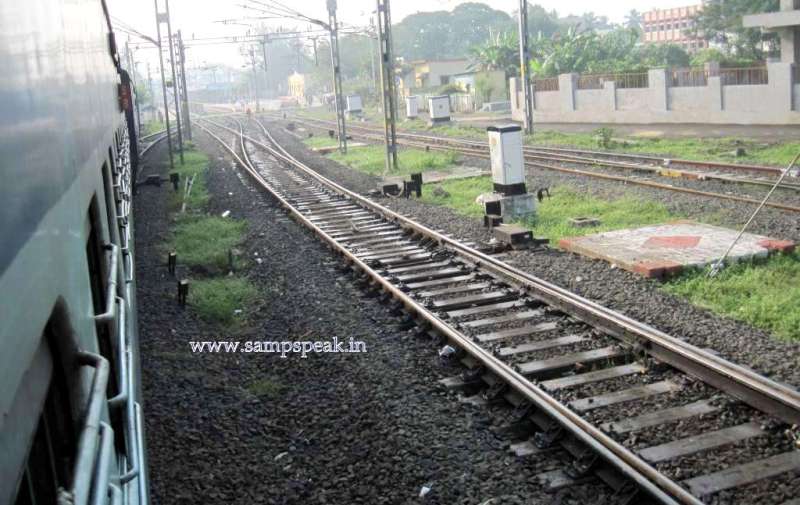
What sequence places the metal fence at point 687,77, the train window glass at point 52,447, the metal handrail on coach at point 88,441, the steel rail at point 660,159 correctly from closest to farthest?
the metal handrail on coach at point 88,441 → the train window glass at point 52,447 → the steel rail at point 660,159 → the metal fence at point 687,77

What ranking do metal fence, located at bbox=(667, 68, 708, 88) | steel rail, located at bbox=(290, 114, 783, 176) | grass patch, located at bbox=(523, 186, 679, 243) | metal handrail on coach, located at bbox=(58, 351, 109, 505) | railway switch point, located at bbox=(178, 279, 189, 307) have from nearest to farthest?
metal handrail on coach, located at bbox=(58, 351, 109, 505) < railway switch point, located at bbox=(178, 279, 189, 307) < grass patch, located at bbox=(523, 186, 679, 243) < steel rail, located at bbox=(290, 114, 783, 176) < metal fence, located at bbox=(667, 68, 708, 88)

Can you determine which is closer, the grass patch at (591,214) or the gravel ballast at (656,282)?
the gravel ballast at (656,282)

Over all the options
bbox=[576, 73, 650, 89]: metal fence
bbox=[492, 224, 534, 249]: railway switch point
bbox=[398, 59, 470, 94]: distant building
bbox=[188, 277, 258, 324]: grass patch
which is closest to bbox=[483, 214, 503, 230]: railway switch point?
bbox=[492, 224, 534, 249]: railway switch point

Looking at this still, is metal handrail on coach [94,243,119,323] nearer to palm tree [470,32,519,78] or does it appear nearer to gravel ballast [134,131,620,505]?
gravel ballast [134,131,620,505]

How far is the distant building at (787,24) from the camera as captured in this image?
27281mm

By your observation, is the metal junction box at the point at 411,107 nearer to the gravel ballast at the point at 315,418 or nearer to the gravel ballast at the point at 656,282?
the gravel ballast at the point at 656,282

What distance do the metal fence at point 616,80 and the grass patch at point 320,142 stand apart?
10.9 m

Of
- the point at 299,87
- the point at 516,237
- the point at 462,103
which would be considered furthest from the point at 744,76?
Result: the point at 299,87

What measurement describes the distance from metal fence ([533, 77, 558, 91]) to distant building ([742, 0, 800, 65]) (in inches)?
416

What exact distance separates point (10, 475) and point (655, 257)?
29.2 feet

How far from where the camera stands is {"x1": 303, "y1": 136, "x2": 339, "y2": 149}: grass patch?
3281cm

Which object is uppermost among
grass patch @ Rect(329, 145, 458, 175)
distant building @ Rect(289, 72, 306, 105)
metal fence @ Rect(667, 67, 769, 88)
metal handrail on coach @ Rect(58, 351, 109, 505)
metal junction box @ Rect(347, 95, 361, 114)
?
distant building @ Rect(289, 72, 306, 105)

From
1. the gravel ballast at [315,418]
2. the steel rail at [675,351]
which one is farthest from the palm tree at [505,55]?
the gravel ballast at [315,418]

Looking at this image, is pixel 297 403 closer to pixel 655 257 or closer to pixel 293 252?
pixel 655 257
